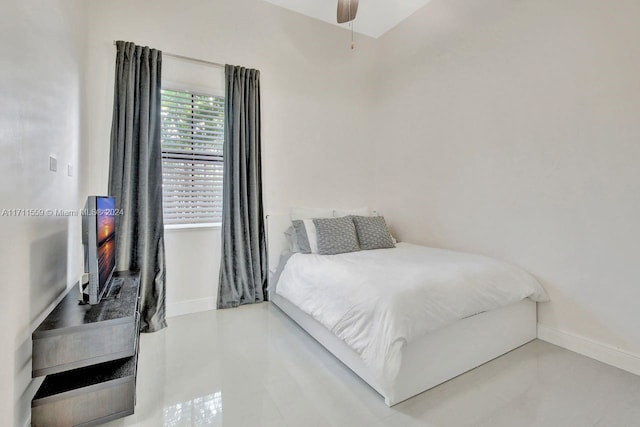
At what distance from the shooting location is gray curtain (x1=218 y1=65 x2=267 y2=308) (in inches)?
123

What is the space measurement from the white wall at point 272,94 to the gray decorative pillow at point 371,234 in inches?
28.9

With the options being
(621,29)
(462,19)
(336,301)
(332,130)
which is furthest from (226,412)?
(462,19)

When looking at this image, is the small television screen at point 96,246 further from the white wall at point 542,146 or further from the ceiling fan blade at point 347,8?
the white wall at point 542,146

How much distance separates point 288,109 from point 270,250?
5.55 feet

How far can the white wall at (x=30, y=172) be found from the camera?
46.5 inches

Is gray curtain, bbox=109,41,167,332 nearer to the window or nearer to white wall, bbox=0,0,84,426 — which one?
the window

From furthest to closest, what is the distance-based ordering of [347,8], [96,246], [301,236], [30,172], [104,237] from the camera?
[301,236], [347,8], [104,237], [96,246], [30,172]

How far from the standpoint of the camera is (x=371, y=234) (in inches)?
127

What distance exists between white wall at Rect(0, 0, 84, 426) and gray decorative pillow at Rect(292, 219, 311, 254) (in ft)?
6.10

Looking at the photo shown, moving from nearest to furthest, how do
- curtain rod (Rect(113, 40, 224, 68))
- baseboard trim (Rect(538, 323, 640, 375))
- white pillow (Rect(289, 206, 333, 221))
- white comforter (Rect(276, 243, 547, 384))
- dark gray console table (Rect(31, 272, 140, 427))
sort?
1. dark gray console table (Rect(31, 272, 140, 427))
2. white comforter (Rect(276, 243, 547, 384))
3. baseboard trim (Rect(538, 323, 640, 375))
4. curtain rod (Rect(113, 40, 224, 68))
5. white pillow (Rect(289, 206, 333, 221))

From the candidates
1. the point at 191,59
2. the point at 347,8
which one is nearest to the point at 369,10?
the point at 347,8

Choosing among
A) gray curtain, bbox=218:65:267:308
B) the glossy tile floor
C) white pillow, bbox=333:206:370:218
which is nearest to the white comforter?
the glossy tile floor

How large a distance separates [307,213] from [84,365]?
2.35 meters

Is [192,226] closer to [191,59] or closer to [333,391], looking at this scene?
[191,59]
